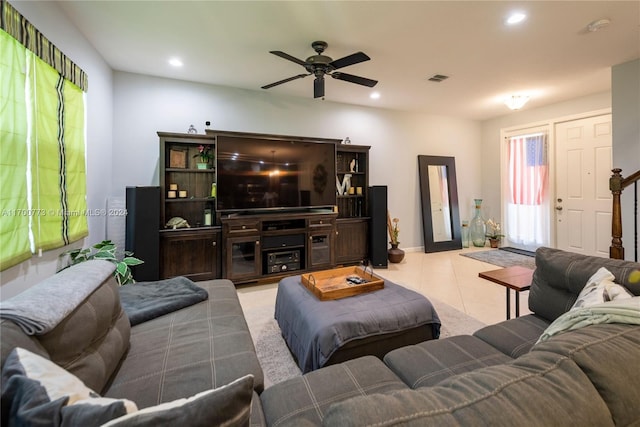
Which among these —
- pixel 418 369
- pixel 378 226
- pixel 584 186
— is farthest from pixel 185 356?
pixel 584 186

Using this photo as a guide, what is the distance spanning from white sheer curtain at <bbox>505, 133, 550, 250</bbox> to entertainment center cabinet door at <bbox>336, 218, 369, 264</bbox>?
3247mm

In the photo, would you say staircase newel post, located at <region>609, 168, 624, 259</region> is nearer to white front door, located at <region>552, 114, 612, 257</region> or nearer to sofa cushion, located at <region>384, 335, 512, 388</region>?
white front door, located at <region>552, 114, 612, 257</region>

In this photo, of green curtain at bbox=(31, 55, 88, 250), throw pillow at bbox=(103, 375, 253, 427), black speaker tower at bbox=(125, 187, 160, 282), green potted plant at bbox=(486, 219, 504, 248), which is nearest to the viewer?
throw pillow at bbox=(103, 375, 253, 427)

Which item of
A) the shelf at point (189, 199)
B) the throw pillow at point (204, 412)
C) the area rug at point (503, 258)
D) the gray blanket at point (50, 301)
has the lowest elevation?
the area rug at point (503, 258)

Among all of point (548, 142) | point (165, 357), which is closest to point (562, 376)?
point (165, 357)

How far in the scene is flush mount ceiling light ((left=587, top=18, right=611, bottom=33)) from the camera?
2.52m

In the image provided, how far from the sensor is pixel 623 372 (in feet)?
2.11

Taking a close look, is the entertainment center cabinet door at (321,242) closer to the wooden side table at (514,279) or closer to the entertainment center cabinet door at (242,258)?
the entertainment center cabinet door at (242,258)

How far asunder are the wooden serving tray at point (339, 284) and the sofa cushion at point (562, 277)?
3.38 ft

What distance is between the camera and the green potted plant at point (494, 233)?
577 cm

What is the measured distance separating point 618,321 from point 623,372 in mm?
300

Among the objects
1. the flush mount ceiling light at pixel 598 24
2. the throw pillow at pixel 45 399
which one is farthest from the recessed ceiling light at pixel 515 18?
the throw pillow at pixel 45 399

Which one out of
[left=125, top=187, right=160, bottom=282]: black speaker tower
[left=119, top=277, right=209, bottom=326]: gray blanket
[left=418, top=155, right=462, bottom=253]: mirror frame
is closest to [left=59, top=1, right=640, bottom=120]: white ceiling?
[left=125, top=187, right=160, bottom=282]: black speaker tower

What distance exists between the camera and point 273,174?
396cm
